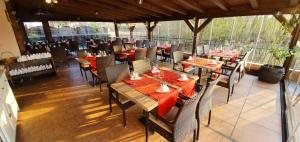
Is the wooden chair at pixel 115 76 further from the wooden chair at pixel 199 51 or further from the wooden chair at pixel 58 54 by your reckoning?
the wooden chair at pixel 58 54

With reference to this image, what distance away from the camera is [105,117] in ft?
8.65

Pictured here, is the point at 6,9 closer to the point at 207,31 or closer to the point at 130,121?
the point at 130,121

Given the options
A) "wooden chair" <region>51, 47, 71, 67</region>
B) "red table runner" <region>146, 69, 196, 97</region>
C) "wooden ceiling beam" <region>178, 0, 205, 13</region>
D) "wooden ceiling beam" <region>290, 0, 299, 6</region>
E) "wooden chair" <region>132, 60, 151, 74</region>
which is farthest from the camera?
"wooden chair" <region>51, 47, 71, 67</region>

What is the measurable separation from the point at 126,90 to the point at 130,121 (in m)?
0.78

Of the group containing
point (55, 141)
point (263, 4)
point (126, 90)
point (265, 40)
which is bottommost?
point (55, 141)

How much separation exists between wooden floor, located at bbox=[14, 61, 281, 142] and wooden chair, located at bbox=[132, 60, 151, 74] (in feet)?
2.54

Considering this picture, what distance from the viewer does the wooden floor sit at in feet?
7.18

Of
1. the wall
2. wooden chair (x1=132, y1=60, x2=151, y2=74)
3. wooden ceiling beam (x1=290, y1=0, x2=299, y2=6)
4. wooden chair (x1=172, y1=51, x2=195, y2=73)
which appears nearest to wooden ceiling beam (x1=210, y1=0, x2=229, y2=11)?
wooden ceiling beam (x1=290, y1=0, x2=299, y2=6)

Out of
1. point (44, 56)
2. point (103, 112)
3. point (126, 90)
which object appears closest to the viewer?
point (126, 90)

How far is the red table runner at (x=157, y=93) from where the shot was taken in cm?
178

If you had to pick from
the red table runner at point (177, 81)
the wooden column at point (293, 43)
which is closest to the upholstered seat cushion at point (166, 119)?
the red table runner at point (177, 81)

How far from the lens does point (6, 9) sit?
15.1ft

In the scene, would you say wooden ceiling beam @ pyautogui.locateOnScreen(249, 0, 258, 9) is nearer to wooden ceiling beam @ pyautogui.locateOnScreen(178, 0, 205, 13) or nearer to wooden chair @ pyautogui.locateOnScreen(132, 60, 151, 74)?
wooden ceiling beam @ pyautogui.locateOnScreen(178, 0, 205, 13)

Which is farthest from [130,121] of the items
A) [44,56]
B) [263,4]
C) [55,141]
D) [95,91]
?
[263,4]
